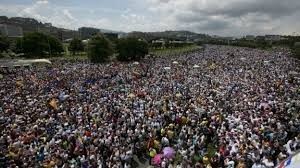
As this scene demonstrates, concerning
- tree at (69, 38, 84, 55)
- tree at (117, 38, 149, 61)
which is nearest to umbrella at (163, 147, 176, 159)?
tree at (117, 38, 149, 61)

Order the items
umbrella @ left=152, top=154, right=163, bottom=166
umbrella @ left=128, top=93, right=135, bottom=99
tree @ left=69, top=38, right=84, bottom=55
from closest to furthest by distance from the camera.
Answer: umbrella @ left=152, top=154, right=163, bottom=166 → umbrella @ left=128, top=93, right=135, bottom=99 → tree @ left=69, top=38, right=84, bottom=55

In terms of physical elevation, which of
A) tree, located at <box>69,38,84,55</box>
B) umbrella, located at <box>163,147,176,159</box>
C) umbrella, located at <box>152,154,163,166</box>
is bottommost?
umbrella, located at <box>152,154,163,166</box>

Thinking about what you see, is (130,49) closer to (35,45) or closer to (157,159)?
(35,45)

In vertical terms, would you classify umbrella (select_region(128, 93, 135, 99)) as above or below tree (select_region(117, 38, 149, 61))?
below

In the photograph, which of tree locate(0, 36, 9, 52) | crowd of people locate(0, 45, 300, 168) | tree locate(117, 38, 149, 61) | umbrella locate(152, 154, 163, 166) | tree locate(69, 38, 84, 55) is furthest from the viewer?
tree locate(69, 38, 84, 55)

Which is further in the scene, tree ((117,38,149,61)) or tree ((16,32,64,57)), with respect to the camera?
tree ((16,32,64,57))

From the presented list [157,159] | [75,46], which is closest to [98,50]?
[75,46]

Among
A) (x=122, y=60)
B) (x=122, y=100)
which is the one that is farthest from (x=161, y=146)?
(x=122, y=60)

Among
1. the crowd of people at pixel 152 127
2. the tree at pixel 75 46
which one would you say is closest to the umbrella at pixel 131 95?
the crowd of people at pixel 152 127

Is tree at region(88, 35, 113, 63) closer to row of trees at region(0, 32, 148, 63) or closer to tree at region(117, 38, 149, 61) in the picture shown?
row of trees at region(0, 32, 148, 63)
